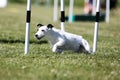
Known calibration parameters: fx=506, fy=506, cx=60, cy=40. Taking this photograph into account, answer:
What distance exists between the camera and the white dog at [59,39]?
423 inches

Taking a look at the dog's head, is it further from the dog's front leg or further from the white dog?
the dog's front leg

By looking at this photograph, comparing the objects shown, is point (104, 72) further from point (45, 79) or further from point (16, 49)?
point (16, 49)

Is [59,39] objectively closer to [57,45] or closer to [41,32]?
[57,45]

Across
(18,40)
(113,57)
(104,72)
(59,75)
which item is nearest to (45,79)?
(59,75)

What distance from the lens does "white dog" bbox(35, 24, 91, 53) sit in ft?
35.2

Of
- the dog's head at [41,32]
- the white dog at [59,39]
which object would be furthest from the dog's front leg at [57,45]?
the dog's head at [41,32]

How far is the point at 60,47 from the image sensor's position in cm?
1103

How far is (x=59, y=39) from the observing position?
35.8ft

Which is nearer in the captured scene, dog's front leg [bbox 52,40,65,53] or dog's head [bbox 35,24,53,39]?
dog's head [bbox 35,24,53,39]

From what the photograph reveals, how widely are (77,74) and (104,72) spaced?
623 millimetres

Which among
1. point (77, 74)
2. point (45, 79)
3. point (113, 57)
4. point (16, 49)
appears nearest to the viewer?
point (45, 79)

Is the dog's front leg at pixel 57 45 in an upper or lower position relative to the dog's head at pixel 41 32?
lower

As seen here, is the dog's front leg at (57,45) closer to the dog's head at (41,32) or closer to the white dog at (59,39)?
the white dog at (59,39)

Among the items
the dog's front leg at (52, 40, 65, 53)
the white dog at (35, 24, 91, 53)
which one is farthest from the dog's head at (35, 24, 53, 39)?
the dog's front leg at (52, 40, 65, 53)
